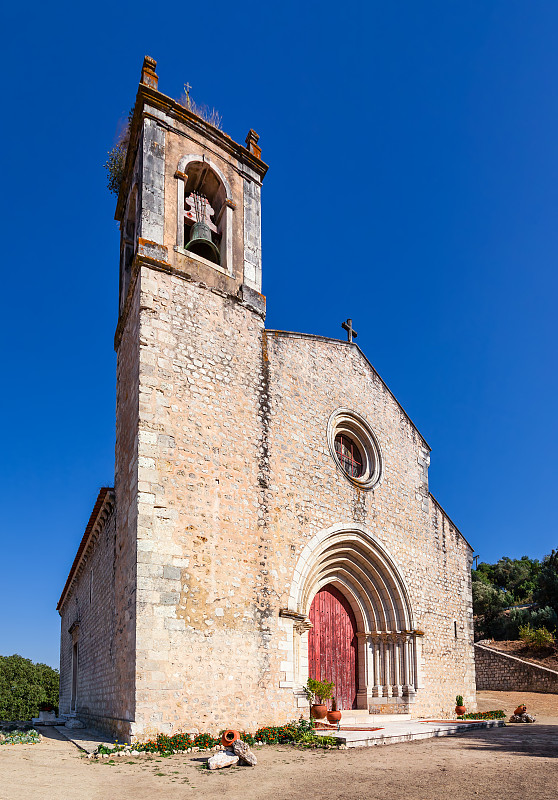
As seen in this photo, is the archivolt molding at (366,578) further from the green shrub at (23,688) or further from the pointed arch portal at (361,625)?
the green shrub at (23,688)

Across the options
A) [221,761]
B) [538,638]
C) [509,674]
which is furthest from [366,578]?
[538,638]

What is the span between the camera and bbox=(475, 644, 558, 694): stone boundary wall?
23750 mm

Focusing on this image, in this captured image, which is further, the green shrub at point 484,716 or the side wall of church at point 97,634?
the green shrub at point 484,716

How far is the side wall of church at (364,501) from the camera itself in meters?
12.4

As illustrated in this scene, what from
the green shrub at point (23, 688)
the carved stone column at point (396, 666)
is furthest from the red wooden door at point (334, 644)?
the green shrub at point (23, 688)

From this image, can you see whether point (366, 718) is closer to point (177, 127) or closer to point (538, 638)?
point (177, 127)

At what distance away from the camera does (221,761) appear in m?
7.91

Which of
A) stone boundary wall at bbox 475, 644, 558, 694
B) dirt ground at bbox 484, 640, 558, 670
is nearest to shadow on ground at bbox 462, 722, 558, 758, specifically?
stone boundary wall at bbox 475, 644, 558, 694

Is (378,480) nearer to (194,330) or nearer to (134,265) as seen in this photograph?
(194,330)

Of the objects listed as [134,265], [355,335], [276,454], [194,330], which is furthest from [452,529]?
[134,265]

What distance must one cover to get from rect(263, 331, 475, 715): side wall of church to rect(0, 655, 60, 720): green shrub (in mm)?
32735

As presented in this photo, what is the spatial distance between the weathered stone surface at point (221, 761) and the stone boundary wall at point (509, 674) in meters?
19.5

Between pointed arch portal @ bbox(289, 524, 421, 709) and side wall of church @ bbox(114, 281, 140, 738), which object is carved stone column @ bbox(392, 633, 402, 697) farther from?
side wall of church @ bbox(114, 281, 140, 738)

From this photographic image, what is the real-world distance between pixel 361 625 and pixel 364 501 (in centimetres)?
300
